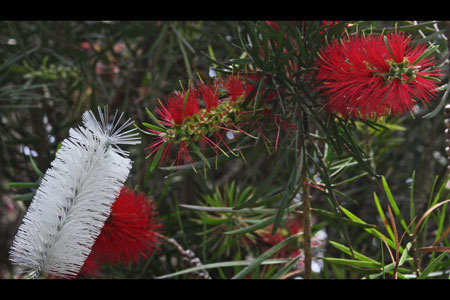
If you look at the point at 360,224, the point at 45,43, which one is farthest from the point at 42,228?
the point at 45,43

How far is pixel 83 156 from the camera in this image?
0.34 m

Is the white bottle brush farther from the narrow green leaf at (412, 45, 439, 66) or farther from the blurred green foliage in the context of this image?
the narrow green leaf at (412, 45, 439, 66)

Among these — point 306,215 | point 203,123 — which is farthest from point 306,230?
point 203,123

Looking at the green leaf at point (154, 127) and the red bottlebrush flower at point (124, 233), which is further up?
the green leaf at point (154, 127)

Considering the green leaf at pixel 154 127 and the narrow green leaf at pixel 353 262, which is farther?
the narrow green leaf at pixel 353 262

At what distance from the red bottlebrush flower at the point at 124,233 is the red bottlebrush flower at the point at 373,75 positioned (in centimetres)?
24

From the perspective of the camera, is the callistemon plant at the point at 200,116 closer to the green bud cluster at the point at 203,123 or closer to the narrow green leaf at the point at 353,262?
the green bud cluster at the point at 203,123

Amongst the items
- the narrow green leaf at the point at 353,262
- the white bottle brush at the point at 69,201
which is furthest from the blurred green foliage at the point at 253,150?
the white bottle brush at the point at 69,201

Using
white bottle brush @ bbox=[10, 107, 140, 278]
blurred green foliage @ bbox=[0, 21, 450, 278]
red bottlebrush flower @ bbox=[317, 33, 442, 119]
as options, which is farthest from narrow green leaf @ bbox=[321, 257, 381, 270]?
white bottle brush @ bbox=[10, 107, 140, 278]

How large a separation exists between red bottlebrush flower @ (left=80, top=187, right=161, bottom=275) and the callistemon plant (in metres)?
0.09

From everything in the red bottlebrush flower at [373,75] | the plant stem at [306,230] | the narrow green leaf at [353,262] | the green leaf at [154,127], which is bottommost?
the narrow green leaf at [353,262]

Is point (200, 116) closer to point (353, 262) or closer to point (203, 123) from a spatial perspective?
point (203, 123)

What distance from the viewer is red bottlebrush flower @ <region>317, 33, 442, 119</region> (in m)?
0.39

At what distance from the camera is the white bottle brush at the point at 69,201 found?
1.10ft
